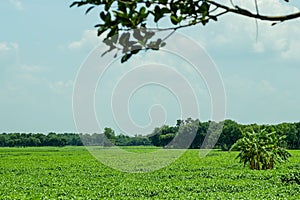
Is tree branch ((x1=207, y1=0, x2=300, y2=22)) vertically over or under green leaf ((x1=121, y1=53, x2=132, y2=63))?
over

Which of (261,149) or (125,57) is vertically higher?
(261,149)

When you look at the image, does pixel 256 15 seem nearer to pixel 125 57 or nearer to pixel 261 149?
pixel 125 57

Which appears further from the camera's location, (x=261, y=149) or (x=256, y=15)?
(x=261, y=149)

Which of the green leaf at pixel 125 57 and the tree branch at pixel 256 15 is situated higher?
the tree branch at pixel 256 15

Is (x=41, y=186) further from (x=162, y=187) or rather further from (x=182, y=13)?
(x=182, y=13)

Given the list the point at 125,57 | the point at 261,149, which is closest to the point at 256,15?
the point at 125,57

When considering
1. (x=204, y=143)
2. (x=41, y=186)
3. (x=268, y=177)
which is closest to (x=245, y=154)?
(x=268, y=177)

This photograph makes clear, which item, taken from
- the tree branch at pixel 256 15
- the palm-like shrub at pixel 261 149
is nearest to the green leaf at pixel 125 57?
the tree branch at pixel 256 15

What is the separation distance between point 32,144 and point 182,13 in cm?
8542

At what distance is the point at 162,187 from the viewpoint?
1238 cm

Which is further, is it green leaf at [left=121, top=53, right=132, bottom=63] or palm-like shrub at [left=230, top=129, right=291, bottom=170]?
palm-like shrub at [left=230, top=129, right=291, bottom=170]

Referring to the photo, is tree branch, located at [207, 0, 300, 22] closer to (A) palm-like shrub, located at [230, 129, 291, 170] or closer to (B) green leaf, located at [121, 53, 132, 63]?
(B) green leaf, located at [121, 53, 132, 63]

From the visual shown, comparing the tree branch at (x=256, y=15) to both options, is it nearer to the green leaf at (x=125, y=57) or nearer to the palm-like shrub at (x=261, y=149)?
the green leaf at (x=125, y=57)

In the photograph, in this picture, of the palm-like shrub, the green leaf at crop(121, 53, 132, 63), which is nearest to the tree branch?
the green leaf at crop(121, 53, 132, 63)
